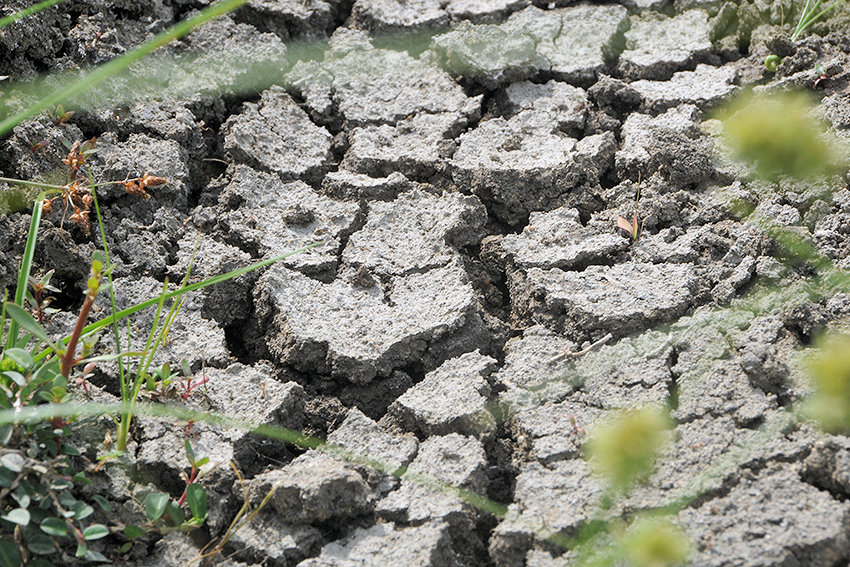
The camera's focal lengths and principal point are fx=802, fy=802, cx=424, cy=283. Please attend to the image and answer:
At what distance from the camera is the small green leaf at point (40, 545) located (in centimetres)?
145

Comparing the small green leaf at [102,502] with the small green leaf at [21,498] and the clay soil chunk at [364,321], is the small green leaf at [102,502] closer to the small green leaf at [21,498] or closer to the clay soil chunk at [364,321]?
the small green leaf at [21,498]

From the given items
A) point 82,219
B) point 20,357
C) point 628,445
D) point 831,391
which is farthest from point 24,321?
point 831,391

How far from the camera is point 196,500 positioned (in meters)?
1.61

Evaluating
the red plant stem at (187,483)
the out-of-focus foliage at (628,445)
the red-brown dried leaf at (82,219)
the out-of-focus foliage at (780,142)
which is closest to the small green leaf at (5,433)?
the red plant stem at (187,483)

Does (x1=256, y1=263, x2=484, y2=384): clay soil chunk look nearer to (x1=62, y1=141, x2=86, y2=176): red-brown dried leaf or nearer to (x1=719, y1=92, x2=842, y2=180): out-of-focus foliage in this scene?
(x1=62, y1=141, x2=86, y2=176): red-brown dried leaf

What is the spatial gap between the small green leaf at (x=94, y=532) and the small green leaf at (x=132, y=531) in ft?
0.21

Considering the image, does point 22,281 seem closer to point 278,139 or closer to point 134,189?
point 134,189

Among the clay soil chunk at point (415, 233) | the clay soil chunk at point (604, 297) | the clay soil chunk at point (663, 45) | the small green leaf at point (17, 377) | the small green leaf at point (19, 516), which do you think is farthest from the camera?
the clay soil chunk at point (663, 45)

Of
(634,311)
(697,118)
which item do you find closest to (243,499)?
(634,311)

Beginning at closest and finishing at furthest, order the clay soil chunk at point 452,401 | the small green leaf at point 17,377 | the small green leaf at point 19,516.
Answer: the small green leaf at point 19,516 → the small green leaf at point 17,377 → the clay soil chunk at point 452,401

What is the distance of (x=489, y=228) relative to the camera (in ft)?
7.51

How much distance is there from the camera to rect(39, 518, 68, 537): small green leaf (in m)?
1.45

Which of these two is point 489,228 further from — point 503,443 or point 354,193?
point 503,443

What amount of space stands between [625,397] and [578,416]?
12 cm
